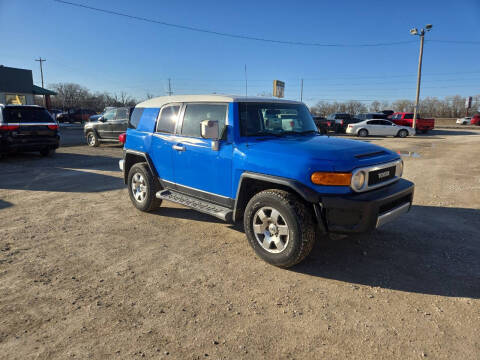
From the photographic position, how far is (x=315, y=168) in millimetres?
3355

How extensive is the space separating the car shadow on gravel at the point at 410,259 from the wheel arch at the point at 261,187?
93 cm

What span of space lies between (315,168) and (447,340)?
1.81 m

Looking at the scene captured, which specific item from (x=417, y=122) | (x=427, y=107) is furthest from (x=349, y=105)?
(x=417, y=122)

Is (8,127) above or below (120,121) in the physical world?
below

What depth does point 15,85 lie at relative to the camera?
112 feet

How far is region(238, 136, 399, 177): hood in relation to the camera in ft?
11.0

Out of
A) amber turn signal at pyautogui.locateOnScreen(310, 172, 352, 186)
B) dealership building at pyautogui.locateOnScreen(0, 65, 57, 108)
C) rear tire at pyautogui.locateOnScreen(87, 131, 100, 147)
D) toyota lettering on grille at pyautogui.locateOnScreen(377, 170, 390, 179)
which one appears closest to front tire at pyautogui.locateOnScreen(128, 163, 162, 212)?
amber turn signal at pyautogui.locateOnScreen(310, 172, 352, 186)

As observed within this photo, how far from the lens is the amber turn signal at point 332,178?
333 centimetres

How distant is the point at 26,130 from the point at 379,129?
22708 millimetres

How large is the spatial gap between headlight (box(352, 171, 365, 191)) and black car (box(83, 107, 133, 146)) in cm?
1223

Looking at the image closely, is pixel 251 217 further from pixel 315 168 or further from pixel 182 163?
pixel 182 163

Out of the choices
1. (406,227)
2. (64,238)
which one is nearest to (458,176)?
(406,227)

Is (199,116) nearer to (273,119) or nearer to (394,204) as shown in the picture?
(273,119)

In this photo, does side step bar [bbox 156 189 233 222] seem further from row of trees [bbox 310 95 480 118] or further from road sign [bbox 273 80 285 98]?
row of trees [bbox 310 95 480 118]
